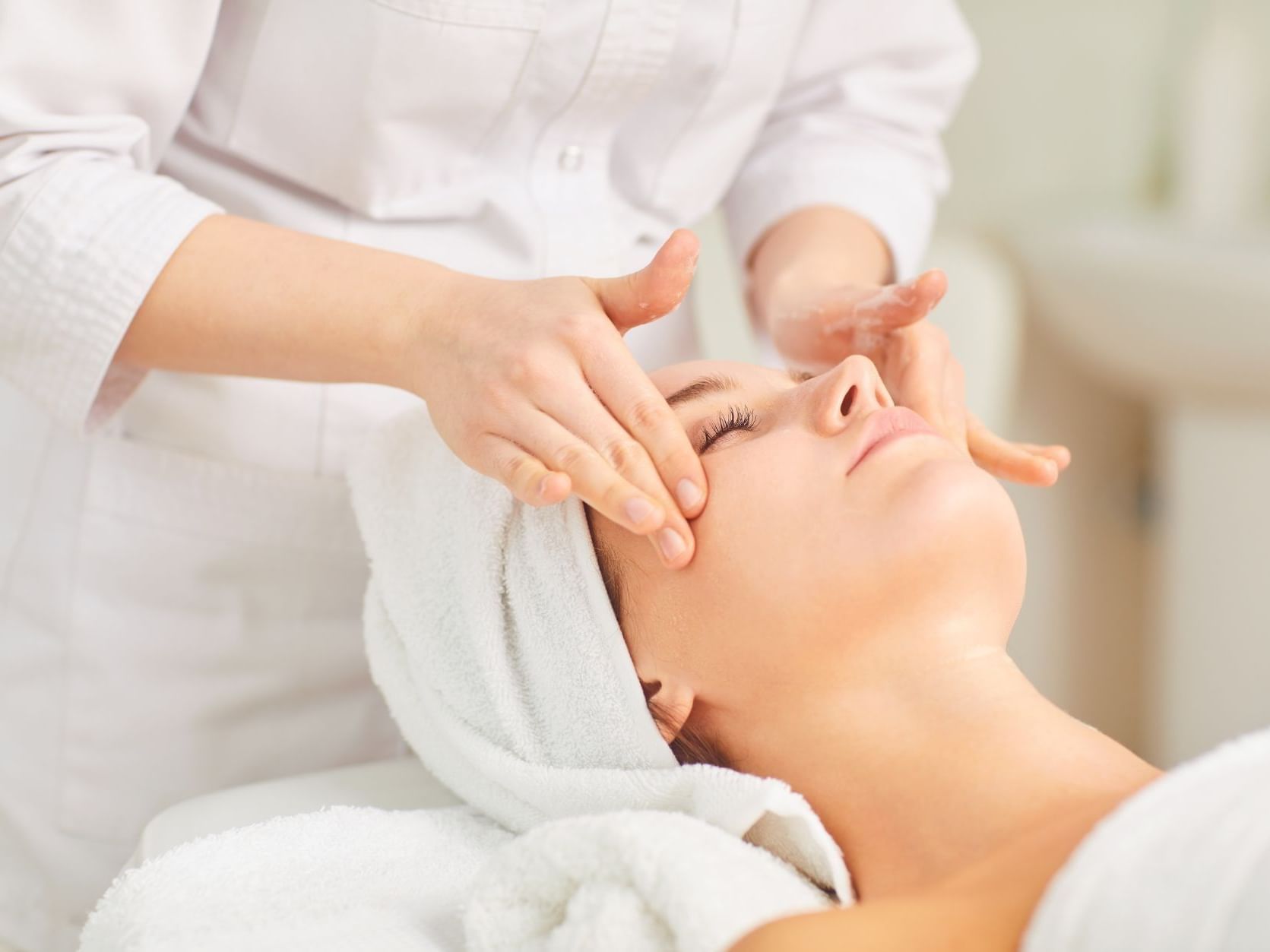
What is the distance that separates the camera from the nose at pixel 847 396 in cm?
95

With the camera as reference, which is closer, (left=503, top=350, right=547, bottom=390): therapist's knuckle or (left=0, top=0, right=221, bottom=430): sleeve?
(left=503, top=350, right=547, bottom=390): therapist's knuckle

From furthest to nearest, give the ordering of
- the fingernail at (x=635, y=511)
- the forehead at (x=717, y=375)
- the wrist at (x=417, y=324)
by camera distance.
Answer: the forehead at (x=717, y=375), the wrist at (x=417, y=324), the fingernail at (x=635, y=511)

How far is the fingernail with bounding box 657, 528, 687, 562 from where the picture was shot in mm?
867

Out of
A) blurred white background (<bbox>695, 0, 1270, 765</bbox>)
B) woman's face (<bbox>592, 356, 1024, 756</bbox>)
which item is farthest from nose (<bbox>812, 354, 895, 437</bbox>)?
blurred white background (<bbox>695, 0, 1270, 765</bbox>)

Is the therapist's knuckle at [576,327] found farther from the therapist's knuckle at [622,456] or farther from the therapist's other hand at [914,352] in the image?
the therapist's other hand at [914,352]

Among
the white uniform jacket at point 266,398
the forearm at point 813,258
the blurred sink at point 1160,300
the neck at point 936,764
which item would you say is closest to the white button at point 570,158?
the white uniform jacket at point 266,398

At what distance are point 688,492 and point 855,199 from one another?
2.12ft

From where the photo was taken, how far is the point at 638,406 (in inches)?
34.3

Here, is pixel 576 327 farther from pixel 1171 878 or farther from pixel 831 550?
pixel 1171 878

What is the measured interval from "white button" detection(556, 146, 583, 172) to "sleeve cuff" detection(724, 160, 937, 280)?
0.29m

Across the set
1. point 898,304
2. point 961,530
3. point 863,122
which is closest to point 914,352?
point 898,304

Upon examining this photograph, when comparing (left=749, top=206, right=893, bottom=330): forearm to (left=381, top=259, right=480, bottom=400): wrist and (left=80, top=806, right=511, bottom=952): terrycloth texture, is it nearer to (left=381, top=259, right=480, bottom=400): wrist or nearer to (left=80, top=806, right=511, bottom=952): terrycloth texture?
(left=381, top=259, right=480, bottom=400): wrist

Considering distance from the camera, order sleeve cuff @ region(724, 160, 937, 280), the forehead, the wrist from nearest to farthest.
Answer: the wrist < the forehead < sleeve cuff @ region(724, 160, 937, 280)

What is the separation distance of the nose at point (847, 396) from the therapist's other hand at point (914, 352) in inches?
4.5
